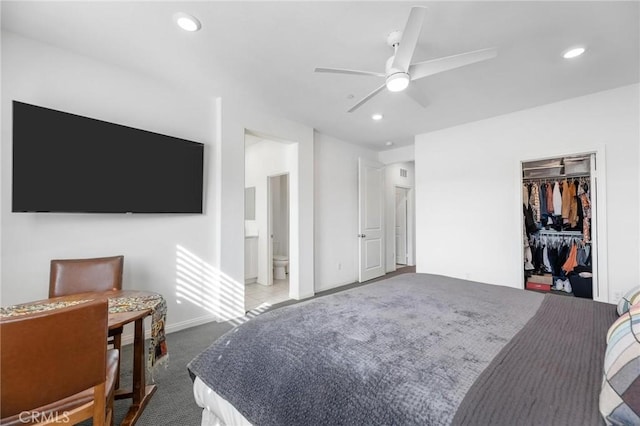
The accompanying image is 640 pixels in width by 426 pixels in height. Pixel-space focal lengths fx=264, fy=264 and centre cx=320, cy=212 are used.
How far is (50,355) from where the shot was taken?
954 mm

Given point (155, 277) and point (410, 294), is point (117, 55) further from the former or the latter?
point (410, 294)

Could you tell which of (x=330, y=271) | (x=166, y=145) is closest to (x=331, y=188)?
(x=330, y=271)

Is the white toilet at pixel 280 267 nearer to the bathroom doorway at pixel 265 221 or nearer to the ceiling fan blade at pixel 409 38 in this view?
the bathroom doorway at pixel 265 221

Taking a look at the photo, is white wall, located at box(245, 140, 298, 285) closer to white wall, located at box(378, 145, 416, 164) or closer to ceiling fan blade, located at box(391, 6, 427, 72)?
white wall, located at box(378, 145, 416, 164)

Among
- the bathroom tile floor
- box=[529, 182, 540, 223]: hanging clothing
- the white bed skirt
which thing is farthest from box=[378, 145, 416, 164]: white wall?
the white bed skirt

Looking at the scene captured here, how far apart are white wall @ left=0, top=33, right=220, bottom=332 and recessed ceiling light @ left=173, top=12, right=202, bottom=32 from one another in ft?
3.52

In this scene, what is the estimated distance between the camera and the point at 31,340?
35.9 inches

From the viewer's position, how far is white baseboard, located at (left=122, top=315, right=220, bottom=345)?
250 cm

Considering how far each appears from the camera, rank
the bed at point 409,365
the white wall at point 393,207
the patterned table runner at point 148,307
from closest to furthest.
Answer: the bed at point 409,365 → the patterned table runner at point 148,307 → the white wall at point 393,207

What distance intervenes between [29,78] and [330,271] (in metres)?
4.08

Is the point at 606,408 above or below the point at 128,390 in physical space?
above

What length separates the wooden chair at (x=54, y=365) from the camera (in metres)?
0.89

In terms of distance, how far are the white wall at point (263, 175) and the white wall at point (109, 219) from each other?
142 cm

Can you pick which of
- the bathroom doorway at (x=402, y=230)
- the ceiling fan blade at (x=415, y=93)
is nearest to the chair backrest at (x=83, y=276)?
the ceiling fan blade at (x=415, y=93)
